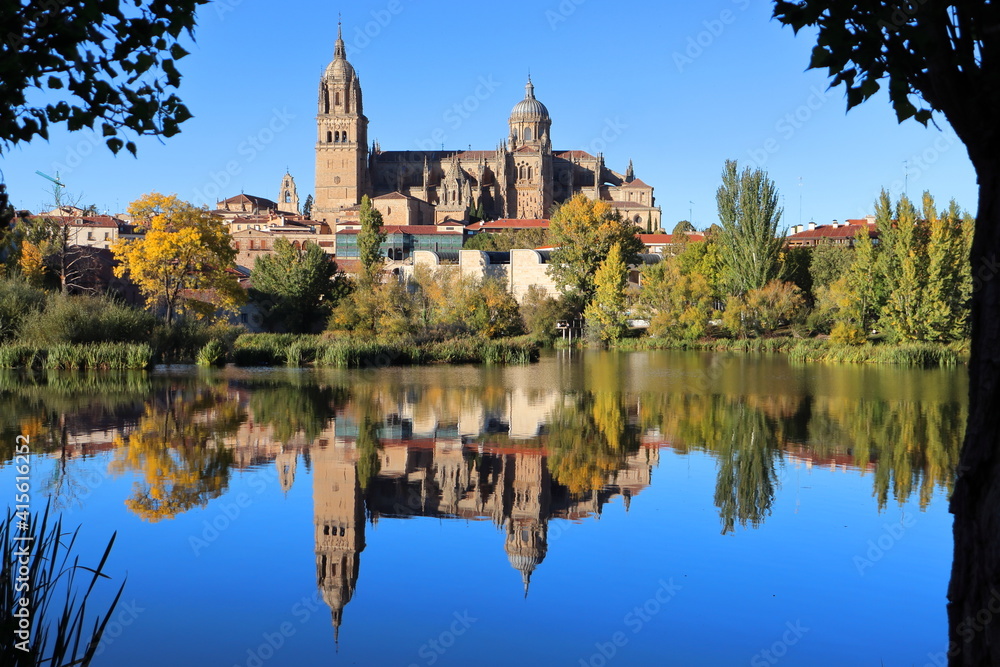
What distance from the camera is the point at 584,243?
4053 cm

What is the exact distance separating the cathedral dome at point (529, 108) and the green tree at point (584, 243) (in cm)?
5595

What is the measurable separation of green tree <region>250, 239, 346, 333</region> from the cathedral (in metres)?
41.0

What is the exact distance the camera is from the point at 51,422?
11.0m

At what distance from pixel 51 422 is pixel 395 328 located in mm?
17696

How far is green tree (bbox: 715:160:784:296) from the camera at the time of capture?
37.8 meters

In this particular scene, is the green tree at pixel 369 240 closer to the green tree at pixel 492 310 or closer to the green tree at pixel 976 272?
the green tree at pixel 492 310

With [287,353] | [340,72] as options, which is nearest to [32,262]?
[287,353]

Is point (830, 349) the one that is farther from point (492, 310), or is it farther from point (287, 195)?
point (287, 195)

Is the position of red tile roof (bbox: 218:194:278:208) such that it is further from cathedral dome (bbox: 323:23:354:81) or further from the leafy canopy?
the leafy canopy

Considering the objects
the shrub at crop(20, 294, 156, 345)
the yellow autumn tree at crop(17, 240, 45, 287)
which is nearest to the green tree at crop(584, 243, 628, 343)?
the yellow autumn tree at crop(17, 240, 45, 287)

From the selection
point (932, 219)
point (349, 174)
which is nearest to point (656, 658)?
point (932, 219)

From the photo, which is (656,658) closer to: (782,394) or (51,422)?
(51,422)

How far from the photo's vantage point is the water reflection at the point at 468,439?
7.18 meters

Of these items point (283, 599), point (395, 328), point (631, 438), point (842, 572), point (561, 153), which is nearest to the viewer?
point (283, 599)
